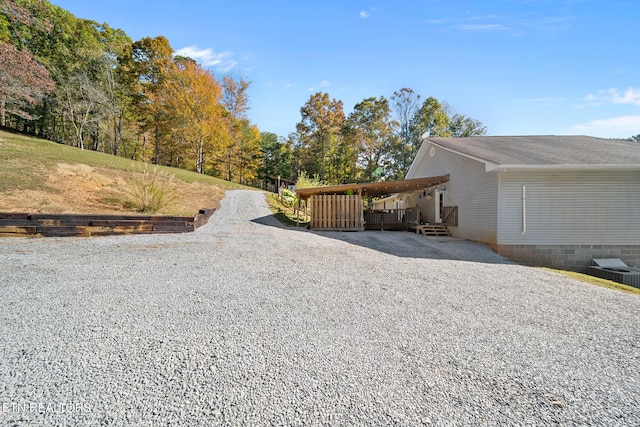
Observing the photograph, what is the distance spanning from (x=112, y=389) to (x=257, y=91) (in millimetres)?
35423

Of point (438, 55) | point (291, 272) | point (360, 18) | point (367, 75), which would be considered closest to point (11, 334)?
point (291, 272)

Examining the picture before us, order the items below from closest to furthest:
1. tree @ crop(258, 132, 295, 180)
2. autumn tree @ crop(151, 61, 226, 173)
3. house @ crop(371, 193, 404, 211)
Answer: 1. house @ crop(371, 193, 404, 211)
2. autumn tree @ crop(151, 61, 226, 173)
3. tree @ crop(258, 132, 295, 180)

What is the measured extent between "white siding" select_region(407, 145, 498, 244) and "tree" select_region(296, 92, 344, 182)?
1928 centimetres

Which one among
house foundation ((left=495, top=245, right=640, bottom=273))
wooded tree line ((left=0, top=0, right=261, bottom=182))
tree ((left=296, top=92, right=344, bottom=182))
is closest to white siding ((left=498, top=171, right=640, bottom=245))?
house foundation ((left=495, top=245, right=640, bottom=273))

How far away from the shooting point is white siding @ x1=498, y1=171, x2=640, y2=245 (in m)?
9.14

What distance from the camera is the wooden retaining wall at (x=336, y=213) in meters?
12.6

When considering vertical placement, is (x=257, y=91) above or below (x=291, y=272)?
above

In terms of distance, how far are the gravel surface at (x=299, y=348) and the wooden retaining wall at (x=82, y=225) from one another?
6.77ft

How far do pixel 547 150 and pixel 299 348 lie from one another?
42.8ft

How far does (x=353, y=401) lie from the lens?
178 centimetres

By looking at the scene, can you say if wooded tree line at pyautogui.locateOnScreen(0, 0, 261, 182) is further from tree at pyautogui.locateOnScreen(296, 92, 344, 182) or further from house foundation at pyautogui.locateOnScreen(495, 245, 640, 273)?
house foundation at pyautogui.locateOnScreen(495, 245, 640, 273)

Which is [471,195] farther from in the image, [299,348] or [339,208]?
[299,348]

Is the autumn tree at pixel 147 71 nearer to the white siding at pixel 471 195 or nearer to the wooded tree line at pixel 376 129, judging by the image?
the wooded tree line at pixel 376 129

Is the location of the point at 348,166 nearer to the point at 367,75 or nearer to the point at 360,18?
the point at 367,75
